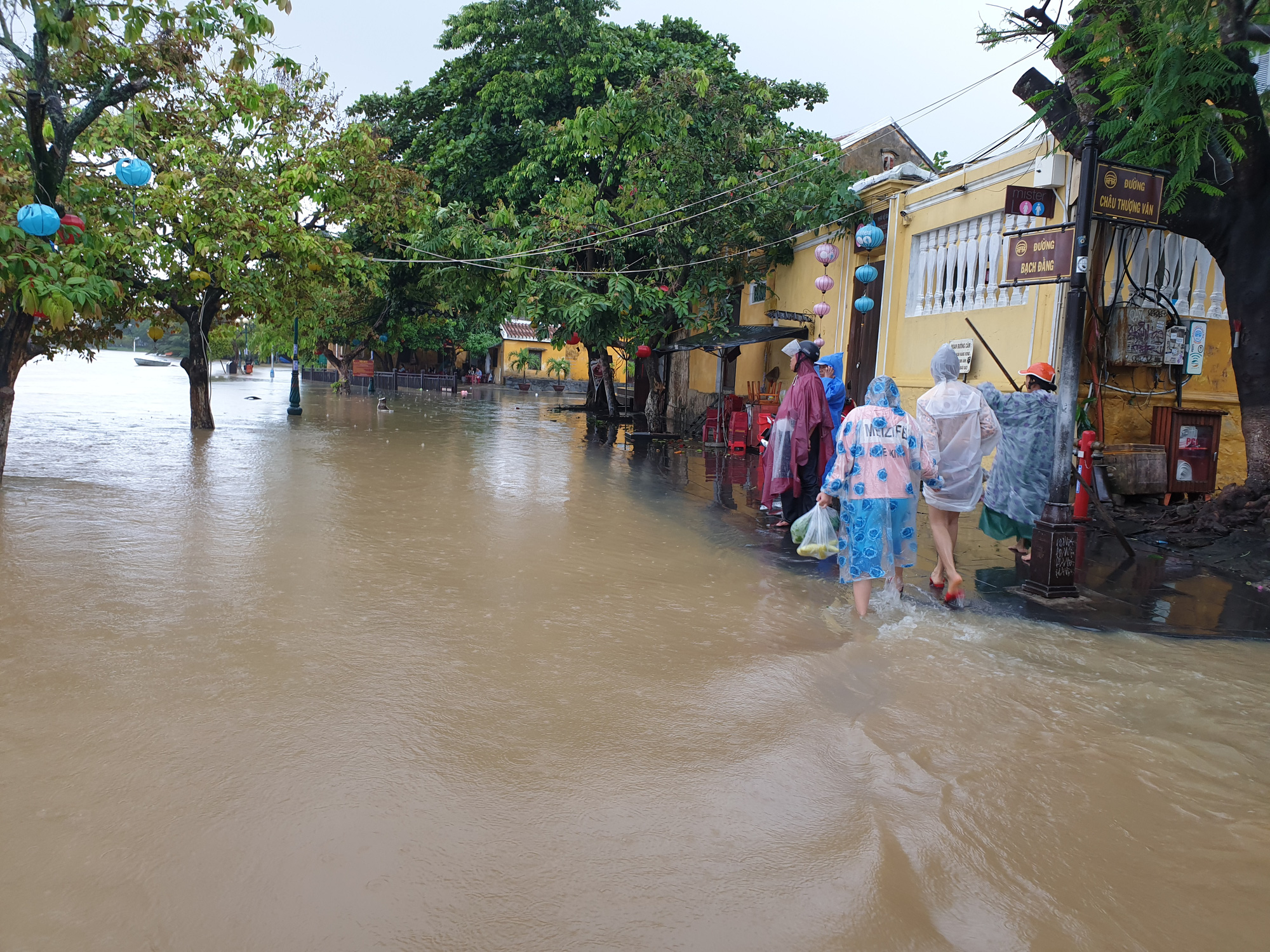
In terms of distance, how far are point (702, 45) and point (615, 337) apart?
10.0 m

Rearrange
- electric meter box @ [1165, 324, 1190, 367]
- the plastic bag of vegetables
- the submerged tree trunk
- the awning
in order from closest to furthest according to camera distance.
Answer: the plastic bag of vegetables < electric meter box @ [1165, 324, 1190, 367] < the awning < the submerged tree trunk

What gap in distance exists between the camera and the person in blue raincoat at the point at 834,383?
27.2 feet

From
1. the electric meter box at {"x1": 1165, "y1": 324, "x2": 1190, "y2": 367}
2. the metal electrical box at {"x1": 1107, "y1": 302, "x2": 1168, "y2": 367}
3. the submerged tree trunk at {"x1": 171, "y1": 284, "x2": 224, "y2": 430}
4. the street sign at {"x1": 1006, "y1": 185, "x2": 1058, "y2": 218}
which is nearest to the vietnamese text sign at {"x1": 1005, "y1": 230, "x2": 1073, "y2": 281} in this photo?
the street sign at {"x1": 1006, "y1": 185, "x2": 1058, "y2": 218}

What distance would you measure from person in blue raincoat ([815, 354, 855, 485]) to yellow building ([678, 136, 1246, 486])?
1.68 m

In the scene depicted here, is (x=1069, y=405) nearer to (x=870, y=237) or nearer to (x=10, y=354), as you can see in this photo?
(x=870, y=237)

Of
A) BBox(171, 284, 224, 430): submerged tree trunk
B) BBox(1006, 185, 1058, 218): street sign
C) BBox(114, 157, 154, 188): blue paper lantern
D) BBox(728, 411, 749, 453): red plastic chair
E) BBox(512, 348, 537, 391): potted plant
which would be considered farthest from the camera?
BBox(512, 348, 537, 391): potted plant

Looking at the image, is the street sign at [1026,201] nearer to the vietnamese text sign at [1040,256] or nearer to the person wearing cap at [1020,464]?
the vietnamese text sign at [1040,256]

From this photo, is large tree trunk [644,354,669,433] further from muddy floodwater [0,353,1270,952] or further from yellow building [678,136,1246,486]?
muddy floodwater [0,353,1270,952]

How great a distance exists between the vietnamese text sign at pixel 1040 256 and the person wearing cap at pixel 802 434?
1746 mm

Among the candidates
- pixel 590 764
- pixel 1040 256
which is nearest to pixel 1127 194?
pixel 1040 256

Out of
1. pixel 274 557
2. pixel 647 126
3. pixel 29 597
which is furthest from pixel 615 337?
pixel 29 597

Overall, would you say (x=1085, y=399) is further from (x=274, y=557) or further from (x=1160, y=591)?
(x=274, y=557)

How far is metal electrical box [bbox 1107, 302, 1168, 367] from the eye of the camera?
9.42 m

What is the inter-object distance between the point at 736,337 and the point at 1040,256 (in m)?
9.88
